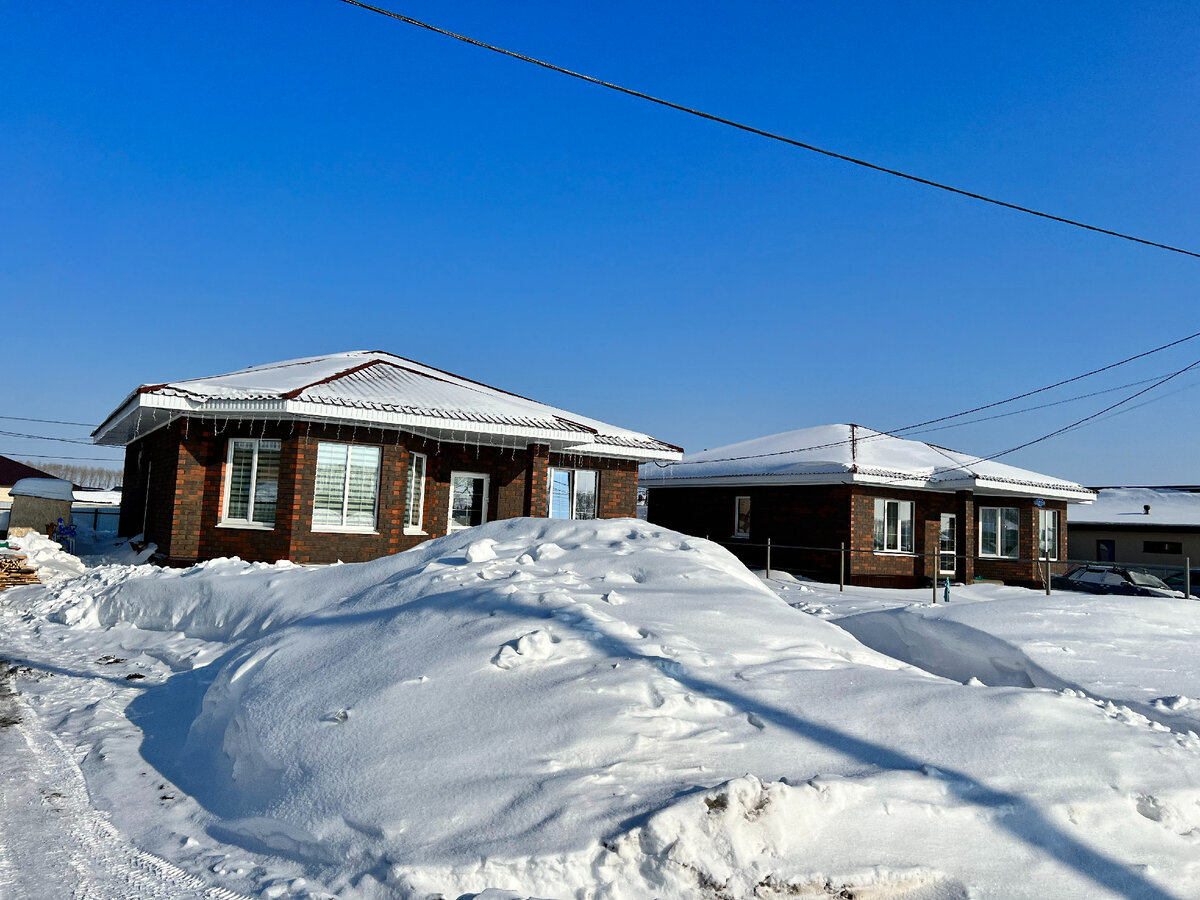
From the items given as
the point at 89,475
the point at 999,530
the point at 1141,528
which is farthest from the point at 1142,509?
the point at 89,475

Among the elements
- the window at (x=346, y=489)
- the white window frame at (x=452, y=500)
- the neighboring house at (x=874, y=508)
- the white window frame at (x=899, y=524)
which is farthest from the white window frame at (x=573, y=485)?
the white window frame at (x=899, y=524)

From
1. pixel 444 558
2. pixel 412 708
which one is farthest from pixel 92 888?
pixel 444 558

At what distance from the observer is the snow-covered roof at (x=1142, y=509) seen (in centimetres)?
3002

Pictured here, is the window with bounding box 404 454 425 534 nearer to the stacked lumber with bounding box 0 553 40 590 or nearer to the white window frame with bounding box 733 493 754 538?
the stacked lumber with bounding box 0 553 40 590

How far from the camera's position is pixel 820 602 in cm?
1284

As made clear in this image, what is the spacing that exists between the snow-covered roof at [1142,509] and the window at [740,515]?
16.5 m

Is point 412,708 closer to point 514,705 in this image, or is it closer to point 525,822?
point 514,705

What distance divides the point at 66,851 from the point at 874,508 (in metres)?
18.6

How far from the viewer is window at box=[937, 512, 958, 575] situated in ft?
68.7

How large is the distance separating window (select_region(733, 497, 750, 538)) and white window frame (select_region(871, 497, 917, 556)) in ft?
11.7

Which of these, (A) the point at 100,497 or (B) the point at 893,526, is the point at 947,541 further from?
(A) the point at 100,497

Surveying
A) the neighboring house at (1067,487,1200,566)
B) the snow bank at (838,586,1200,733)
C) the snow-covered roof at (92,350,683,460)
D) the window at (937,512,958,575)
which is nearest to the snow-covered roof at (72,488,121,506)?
the snow-covered roof at (92,350,683,460)

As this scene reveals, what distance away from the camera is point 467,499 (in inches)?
621

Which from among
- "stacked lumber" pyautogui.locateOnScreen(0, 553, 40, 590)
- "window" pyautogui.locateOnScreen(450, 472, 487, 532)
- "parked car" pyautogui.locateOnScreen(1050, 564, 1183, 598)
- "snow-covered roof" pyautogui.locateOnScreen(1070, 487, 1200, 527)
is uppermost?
"snow-covered roof" pyautogui.locateOnScreen(1070, 487, 1200, 527)
